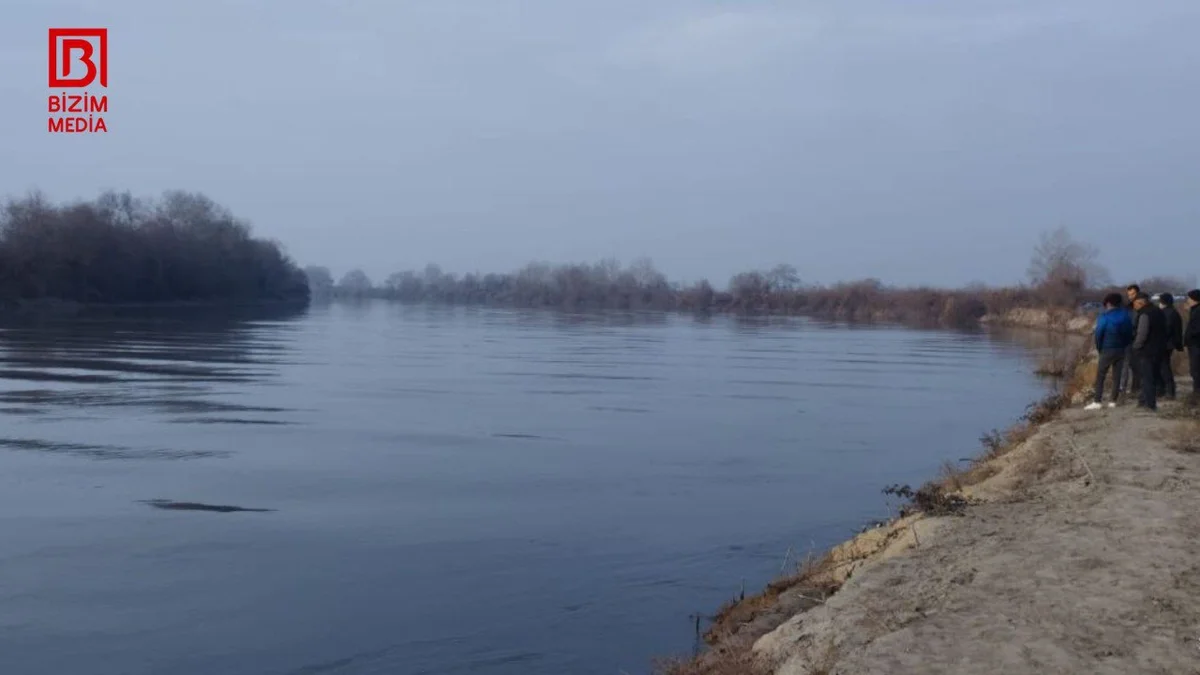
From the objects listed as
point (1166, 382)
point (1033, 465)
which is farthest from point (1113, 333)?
point (1033, 465)

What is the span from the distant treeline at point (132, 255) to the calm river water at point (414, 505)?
167 ft

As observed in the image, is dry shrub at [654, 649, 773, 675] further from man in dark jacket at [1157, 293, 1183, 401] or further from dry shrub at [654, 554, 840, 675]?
man in dark jacket at [1157, 293, 1183, 401]

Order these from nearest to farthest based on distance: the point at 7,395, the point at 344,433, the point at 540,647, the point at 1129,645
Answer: the point at 1129,645, the point at 540,647, the point at 344,433, the point at 7,395

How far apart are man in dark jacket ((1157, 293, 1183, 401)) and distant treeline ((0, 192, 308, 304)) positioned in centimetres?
7147

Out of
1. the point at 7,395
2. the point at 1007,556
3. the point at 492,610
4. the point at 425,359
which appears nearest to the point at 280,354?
the point at 425,359

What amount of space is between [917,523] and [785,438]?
10.3 metres

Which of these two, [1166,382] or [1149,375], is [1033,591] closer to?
[1149,375]

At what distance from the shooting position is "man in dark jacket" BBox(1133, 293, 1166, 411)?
1509 centimetres

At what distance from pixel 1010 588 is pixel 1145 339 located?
9.36 meters

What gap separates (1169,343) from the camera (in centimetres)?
1612

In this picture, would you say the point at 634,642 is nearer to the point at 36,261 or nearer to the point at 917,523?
the point at 917,523

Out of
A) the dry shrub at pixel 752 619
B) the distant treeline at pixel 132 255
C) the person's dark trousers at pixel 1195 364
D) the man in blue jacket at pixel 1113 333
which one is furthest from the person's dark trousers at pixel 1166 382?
the distant treeline at pixel 132 255

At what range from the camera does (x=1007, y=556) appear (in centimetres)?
812

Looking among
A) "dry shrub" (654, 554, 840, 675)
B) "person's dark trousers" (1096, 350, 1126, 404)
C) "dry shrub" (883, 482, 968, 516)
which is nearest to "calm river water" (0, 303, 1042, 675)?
"dry shrub" (654, 554, 840, 675)
